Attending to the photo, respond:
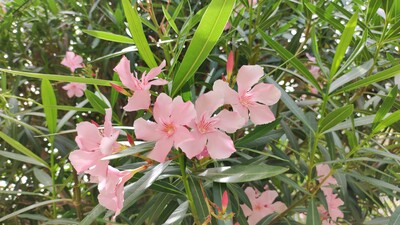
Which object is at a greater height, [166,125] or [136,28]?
[136,28]

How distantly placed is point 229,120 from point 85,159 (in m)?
0.21

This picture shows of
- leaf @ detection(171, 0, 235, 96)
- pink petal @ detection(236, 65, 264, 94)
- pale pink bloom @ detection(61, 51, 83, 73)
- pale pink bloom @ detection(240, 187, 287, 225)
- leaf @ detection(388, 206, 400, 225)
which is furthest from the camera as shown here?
pale pink bloom @ detection(61, 51, 83, 73)

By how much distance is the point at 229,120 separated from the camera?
2.29 ft

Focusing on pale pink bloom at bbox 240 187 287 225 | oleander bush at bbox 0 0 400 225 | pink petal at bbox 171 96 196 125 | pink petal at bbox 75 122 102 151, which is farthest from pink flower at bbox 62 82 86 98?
pink petal at bbox 171 96 196 125

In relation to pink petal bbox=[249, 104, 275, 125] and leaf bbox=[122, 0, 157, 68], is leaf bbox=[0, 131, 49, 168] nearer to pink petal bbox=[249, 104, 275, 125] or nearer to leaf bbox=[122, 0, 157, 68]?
leaf bbox=[122, 0, 157, 68]

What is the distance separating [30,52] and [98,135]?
1.18m

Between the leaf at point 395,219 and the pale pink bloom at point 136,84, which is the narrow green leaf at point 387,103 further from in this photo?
the pale pink bloom at point 136,84

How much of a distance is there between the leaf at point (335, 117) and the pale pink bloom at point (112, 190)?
0.37 metres

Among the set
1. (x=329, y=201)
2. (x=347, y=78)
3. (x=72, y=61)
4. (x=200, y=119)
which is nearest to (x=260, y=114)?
(x=200, y=119)

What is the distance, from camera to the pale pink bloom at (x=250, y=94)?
711mm

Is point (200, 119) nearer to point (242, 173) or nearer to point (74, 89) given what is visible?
point (242, 173)

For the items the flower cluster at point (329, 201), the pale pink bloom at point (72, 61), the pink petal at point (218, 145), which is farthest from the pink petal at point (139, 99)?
the pale pink bloom at point (72, 61)

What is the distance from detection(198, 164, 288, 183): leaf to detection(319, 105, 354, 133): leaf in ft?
0.54

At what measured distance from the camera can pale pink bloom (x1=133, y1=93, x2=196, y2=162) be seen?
0.66m
